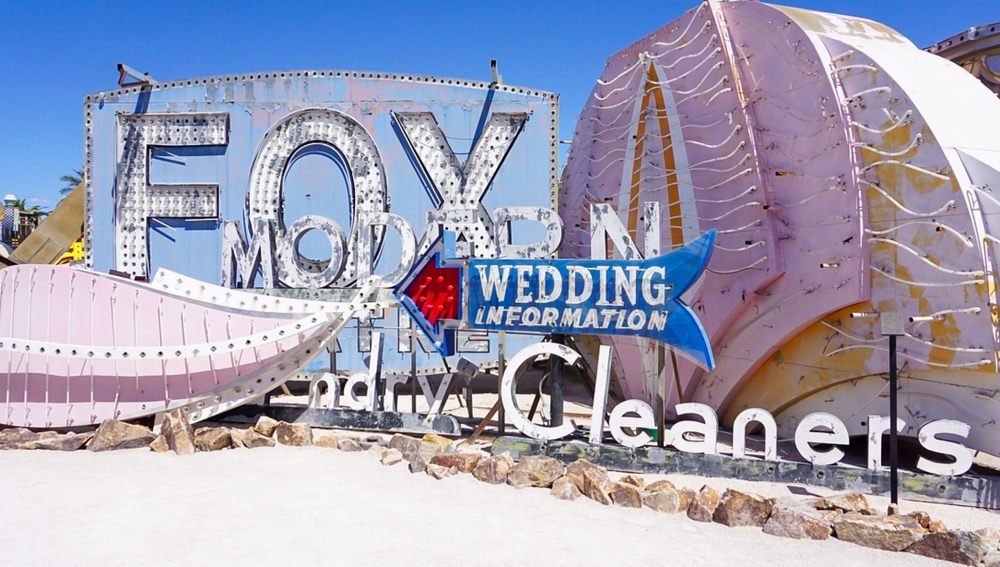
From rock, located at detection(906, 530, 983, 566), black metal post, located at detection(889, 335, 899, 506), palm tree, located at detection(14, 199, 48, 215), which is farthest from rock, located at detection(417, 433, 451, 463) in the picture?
palm tree, located at detection(14, 199, 48, 215)

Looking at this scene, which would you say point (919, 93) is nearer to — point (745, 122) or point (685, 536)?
point (745, 122)

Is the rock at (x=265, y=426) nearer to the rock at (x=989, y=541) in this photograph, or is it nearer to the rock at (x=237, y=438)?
the rock at (x=237, y=438)

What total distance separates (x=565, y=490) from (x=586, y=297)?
2.53 m

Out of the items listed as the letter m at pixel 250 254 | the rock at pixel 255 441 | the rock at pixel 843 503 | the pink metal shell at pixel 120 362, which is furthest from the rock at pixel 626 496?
the letter m at pixel 250 254

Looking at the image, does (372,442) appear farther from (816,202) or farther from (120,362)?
(816,202)

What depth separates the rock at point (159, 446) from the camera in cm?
933

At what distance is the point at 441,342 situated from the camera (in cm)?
993

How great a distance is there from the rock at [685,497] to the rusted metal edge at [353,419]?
3549mm

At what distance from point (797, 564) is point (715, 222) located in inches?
251

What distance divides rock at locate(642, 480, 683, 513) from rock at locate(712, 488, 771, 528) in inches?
19.7

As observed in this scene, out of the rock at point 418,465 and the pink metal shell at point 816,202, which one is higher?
the pink metal shell at point 816,202

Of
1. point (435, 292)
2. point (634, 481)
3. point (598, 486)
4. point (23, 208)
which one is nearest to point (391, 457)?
point (435, 292)

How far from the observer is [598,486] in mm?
7535

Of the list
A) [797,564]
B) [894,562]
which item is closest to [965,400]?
[894,562]
